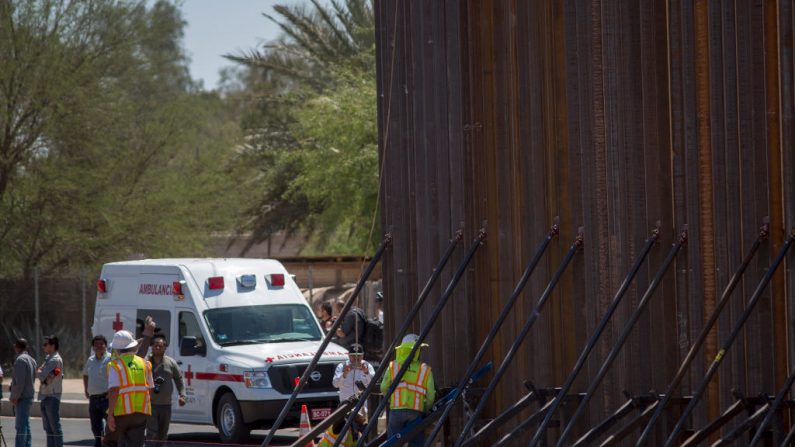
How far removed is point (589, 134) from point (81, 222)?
20320mm

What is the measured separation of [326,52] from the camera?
4259 centimetres

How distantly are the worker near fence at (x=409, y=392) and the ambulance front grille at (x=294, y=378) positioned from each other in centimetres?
480

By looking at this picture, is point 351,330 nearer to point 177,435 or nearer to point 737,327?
point 177,435

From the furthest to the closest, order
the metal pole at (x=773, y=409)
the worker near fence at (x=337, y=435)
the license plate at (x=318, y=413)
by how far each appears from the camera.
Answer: the license plate at (x=318, y=413) < the worker near fence at (x=337, y=435) < the metal pole at (x=773, y=409)

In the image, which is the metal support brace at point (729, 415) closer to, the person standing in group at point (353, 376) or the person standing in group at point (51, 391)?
the person standing in group at point (353, 376)

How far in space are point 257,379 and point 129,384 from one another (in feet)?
13.9

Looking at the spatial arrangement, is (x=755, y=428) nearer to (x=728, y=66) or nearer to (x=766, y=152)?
(x=766, y=152)

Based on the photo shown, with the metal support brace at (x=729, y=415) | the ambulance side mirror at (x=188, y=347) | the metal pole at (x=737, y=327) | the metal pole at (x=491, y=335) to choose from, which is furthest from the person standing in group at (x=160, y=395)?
the metal pole at (x=737, y=327)

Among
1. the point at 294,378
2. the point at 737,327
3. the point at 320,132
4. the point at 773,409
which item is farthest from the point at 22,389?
the point at 320,132

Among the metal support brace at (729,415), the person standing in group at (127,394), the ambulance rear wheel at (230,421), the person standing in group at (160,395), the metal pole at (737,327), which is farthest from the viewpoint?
the ambulance rear wheel at (230,421)

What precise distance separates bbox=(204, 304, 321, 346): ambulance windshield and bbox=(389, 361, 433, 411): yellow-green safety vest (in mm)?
5811

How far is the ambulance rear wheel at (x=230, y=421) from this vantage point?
17.9 m

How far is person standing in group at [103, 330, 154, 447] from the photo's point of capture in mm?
13797

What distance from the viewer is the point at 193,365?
18.7 metres
